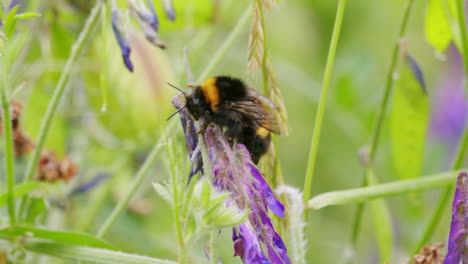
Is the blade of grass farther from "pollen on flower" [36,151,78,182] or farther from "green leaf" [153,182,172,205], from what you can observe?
"pollen on flower" [36,151,78,182]

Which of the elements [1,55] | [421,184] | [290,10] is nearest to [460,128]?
[290,10]

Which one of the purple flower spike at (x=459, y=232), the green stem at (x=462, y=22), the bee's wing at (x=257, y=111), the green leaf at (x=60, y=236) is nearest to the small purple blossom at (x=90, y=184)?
the green leaf at (x=60, y=236)

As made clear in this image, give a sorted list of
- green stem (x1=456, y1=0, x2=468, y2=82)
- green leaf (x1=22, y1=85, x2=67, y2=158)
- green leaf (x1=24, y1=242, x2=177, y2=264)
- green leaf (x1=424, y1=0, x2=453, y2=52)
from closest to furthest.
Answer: green leaf (x1=24, y1=242, x2=177, y2=264)
green stem (x1=456, y1=0, x2=468, y2=82)
green leaf (x1=424, y1=0, x2=453, y2=52)
green leaf (x1=22, y1=85, x2=67, y2=158)

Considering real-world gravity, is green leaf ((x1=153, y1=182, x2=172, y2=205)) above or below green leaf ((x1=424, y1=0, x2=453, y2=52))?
below

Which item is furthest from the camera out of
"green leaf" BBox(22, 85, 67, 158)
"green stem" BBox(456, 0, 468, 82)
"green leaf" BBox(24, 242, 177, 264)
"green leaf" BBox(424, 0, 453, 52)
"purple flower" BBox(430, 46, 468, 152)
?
"purple flower" BBox(430, 46, 468, 152)

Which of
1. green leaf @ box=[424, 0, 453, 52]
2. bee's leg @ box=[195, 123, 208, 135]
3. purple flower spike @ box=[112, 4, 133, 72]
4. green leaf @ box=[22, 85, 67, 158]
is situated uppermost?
green leaf @ box=[424, 0, 453, 52]

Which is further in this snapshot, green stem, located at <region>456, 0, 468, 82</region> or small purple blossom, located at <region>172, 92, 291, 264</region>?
green stem, located at <region>456, 0, 468, 82</region>

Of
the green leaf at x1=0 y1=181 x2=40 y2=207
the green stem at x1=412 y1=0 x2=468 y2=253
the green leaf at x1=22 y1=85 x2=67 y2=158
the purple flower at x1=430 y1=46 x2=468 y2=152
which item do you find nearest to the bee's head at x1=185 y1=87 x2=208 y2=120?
the green leaf at x1=0 y1=181 x2=40 y2=207
